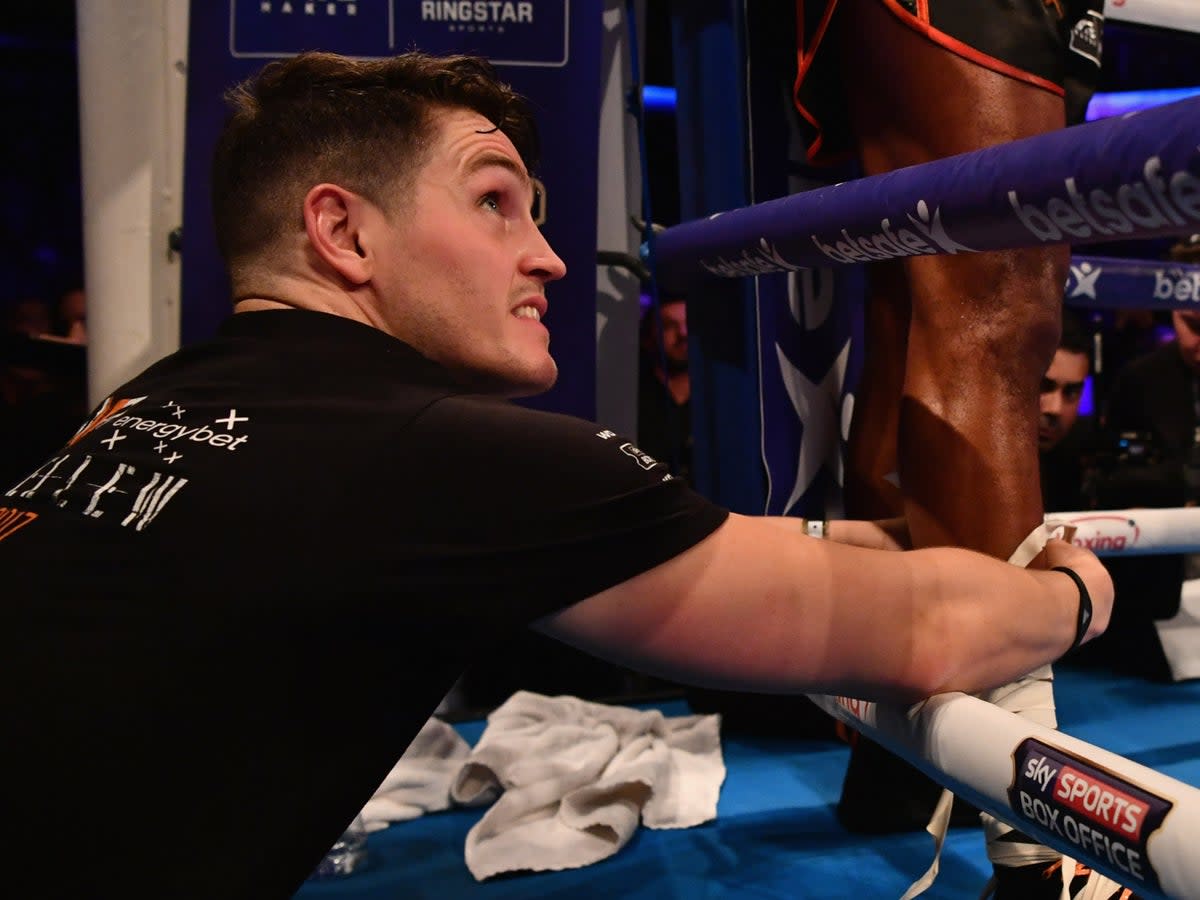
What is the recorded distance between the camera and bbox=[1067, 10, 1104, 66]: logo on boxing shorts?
1.10 metres

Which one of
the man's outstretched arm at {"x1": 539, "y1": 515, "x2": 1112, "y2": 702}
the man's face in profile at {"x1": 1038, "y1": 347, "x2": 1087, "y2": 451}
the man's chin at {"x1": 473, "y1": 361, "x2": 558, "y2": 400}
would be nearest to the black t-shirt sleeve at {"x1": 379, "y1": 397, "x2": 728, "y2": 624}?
the man's outstretched arm at {"x1": 539, "y1": 515, "x2": 1112, "y2": 702}

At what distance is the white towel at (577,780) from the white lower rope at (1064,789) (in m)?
0.65

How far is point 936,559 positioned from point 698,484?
3.41ft

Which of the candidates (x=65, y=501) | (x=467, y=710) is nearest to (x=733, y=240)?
(x=65, y=501)

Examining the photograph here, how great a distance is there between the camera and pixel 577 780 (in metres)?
1.52

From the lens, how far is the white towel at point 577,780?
138 centimetres

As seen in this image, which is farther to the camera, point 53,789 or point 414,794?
point 414,794

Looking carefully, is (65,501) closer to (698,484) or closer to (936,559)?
(936,559)

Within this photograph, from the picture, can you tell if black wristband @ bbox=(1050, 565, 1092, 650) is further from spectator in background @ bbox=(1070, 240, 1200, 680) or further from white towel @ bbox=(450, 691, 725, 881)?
spectator in background @ bbox=(1070, 240, 1200, 680)

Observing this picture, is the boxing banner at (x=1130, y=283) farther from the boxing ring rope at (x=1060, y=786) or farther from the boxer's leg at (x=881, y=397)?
the boxing ring rope at (x=1060, y=786)

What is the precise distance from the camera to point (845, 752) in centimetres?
177

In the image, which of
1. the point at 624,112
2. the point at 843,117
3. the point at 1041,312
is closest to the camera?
the point at 1041,312

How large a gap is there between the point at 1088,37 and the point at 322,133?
2.64ft

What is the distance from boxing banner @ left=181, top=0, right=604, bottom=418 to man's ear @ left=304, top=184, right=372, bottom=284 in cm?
86
